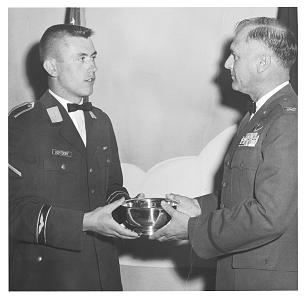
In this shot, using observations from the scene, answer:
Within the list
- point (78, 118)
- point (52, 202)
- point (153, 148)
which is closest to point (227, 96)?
point (153, 148)

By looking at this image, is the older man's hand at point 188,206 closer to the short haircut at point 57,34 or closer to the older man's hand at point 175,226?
the older man's hand at point 175,226

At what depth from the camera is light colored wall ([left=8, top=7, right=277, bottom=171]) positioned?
9.36 feet

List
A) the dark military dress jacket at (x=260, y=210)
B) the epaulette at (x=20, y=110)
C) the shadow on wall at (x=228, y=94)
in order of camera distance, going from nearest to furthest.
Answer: the dark military dress jacket at (x=260, y=210) → the epaulette at (x=20, y=110) → the shadow on wall at (x=228, y=94)

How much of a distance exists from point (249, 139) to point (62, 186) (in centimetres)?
103

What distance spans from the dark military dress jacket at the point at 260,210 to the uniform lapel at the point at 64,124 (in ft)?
2.51

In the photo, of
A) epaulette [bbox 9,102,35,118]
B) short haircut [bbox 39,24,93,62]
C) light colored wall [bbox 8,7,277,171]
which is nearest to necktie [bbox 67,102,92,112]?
epaulette [bbox 9,102,35,118]

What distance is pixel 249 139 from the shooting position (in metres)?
2.10

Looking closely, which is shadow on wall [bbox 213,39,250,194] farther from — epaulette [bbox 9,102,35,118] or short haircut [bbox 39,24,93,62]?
epaulette [bbox 9,102,35,118]

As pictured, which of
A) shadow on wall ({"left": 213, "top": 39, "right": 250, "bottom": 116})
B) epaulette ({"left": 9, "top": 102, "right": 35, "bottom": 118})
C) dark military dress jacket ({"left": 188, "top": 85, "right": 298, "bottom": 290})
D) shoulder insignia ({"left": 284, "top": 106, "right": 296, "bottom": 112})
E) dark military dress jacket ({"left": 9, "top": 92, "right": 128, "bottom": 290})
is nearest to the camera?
dark military dress jacket ({"left": 188, "top": 85, "right": 298, "bottom": 290})

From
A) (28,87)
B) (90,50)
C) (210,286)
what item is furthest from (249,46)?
(210,286)

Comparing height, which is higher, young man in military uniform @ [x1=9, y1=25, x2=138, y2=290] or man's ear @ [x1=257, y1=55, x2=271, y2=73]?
man's ear @ [x1=257, y1=55, x2=271, y2=73]

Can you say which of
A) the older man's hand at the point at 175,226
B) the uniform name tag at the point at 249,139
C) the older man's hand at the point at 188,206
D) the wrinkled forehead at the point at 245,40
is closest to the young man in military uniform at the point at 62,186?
the older man's hand at the point at 175,226

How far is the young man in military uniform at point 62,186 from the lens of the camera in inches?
88.9

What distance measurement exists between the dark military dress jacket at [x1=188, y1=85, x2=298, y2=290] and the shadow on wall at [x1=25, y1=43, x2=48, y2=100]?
4.71ft
